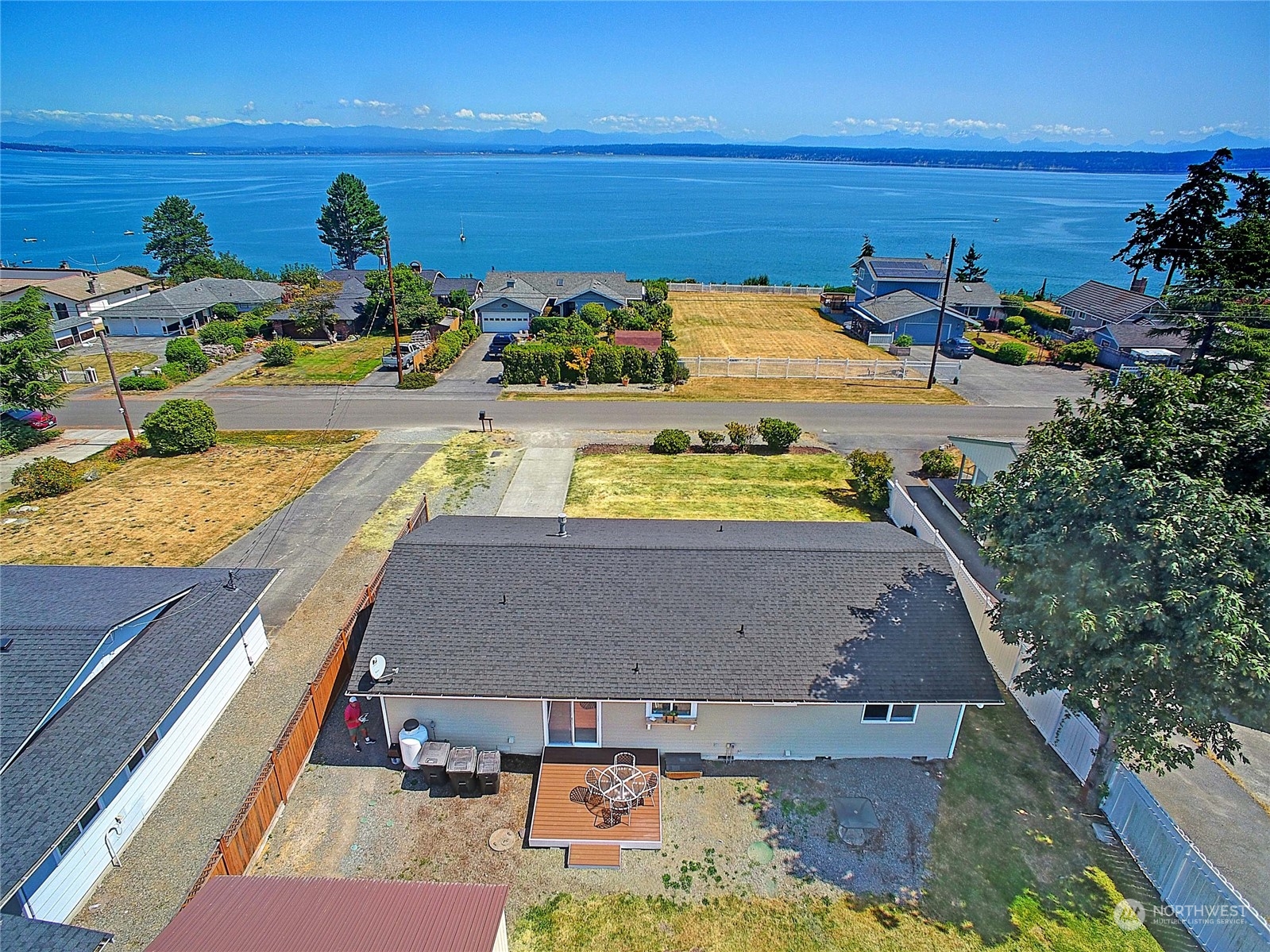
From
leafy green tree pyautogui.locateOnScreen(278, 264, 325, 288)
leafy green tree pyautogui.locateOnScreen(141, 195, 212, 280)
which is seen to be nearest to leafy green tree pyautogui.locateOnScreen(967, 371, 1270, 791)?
leafy green tree pyautogui.locateOnScreen(278, 264, 325, 288)

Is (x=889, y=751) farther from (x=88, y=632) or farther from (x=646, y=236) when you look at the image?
(x=646, y=236)

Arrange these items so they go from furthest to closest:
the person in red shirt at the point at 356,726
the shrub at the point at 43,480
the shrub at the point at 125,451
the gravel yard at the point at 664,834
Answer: the shrub at the point at 125,451, the shrub at the point at 43,480, the person in red shirt at the point at 356,726, the gravel yard at the point at 664,834

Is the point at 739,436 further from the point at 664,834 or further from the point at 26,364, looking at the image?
the point at 26,364

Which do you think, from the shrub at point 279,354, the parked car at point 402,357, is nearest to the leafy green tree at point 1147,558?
the parked car at point 402,357

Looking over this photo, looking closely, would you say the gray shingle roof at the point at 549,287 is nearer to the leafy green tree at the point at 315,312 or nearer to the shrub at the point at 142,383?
the leafy green tree at the point at 315,312

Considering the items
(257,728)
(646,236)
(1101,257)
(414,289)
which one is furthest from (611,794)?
(1101,257)

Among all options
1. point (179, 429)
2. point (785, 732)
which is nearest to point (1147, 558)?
point (785, 732)
